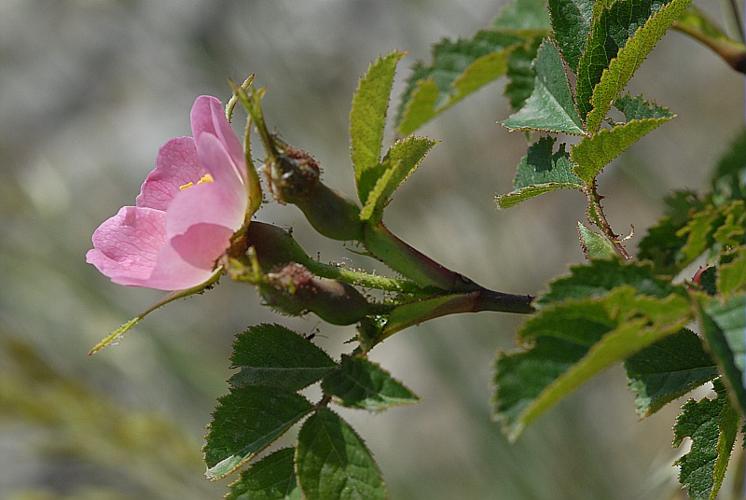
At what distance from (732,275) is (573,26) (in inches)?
7.7

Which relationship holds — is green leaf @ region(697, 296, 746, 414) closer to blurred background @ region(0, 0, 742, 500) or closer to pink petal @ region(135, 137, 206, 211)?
pink petal @ region(135, 137, 206, 211)

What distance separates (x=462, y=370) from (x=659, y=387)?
1311 mm

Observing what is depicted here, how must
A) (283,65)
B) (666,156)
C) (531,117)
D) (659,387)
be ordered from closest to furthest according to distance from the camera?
1. (659,387)
2. (531,117)
3. (283,65)
4. (666,156)

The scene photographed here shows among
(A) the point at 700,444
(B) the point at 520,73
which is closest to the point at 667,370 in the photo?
(A) the point at 700,444

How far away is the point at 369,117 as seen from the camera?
1.44 ft

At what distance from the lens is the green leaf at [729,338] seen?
294mm

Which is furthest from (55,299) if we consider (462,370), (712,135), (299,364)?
(712,135)

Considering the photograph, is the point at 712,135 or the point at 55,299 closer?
the point at 55,299

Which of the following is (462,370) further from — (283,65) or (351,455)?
(351,455)

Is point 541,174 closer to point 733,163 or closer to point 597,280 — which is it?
point 597,280

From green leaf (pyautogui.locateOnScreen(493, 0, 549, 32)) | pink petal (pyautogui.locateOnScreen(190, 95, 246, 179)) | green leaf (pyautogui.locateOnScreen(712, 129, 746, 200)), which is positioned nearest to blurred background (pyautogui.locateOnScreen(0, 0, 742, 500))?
green leaf (pyautogui.locateOnScreen(712, 129, 746, 200))

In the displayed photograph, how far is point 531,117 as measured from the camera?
0.49 meters

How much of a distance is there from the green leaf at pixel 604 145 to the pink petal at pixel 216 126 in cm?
17

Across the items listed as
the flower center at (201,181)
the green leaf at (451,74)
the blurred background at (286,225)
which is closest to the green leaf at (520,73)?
the green leaf at (451,74)
